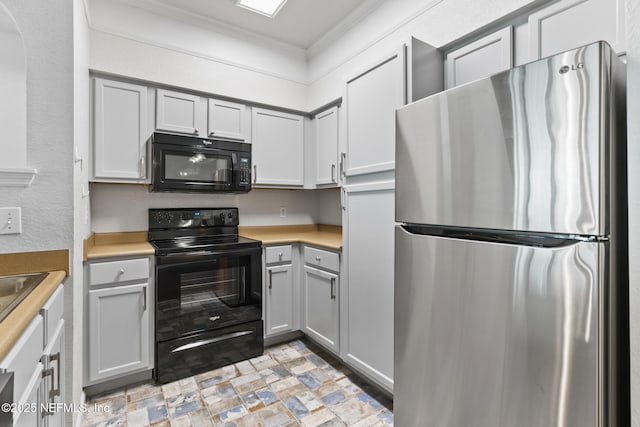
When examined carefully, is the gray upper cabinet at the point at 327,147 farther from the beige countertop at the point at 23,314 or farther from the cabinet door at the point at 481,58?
the beige countertop at the point at 23,314

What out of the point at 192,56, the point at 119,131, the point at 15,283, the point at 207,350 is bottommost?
the point at 207,350

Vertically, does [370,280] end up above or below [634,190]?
below

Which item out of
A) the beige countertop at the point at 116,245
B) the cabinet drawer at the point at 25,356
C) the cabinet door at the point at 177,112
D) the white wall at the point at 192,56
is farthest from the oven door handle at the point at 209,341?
the white wall at the point at 192,56

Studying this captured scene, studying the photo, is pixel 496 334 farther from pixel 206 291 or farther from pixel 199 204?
pixel 199 204

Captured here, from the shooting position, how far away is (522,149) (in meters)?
1.03

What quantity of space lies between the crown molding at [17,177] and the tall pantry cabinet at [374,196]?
63.2 inches

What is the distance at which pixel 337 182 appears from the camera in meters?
2.77

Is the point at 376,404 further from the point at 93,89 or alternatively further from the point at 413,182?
the point at 93,89

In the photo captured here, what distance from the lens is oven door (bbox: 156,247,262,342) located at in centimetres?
215

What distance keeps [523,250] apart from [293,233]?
2385 mm

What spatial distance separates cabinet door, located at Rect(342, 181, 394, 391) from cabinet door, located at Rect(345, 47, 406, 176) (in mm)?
152

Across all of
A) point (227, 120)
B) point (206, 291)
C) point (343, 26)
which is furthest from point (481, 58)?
point (206, 291)

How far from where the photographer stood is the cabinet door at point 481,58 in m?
1.64

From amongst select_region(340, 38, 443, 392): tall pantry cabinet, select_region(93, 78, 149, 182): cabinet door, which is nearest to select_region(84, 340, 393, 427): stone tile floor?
select_region(340, 38, 443, 392): tall pantry cabinet
